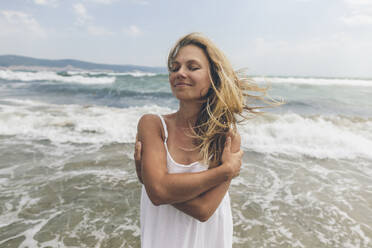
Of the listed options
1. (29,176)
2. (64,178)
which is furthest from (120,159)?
(29,176)

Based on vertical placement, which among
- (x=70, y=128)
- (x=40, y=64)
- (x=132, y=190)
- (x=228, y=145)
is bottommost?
(x=132, y=190)

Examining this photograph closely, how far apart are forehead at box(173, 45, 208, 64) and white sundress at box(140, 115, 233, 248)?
45 cm

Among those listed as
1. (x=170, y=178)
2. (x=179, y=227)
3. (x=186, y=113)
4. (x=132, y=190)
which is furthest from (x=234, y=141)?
(x=132, y=190)

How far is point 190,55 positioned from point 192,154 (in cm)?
70

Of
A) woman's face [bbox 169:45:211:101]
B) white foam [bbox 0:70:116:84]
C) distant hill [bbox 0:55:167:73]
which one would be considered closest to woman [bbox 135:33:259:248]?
woman's face [bbox 169:45:211:101]

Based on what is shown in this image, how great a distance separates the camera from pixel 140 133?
66.4 inches

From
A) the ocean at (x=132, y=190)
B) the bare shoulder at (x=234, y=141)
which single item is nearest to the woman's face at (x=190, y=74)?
the bare shoulder at (x=234, y=141)

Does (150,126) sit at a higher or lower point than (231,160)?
higher

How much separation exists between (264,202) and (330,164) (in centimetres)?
307

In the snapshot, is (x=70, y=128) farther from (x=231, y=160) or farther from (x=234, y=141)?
(x=231, y=160)

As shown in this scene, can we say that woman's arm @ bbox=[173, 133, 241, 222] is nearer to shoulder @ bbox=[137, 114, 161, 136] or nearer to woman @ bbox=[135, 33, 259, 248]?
woman @ bbox=[135, 33, 259, 248]

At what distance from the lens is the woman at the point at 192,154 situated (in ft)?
4.89

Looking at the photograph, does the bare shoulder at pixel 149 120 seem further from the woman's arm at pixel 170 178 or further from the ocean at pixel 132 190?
the ocean at pixel 132 190

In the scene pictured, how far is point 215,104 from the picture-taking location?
6.01 feet
